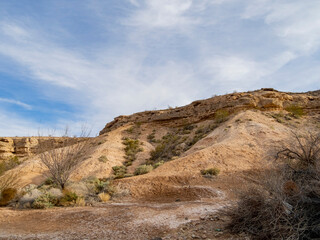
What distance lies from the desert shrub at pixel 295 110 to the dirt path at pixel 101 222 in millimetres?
17901

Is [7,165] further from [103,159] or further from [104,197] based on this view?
[104,197]

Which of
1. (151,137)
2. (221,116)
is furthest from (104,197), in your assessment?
(151,137)

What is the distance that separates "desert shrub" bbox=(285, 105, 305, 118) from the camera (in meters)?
22.5

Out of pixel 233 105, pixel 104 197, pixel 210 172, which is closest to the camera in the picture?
pixel 104 197

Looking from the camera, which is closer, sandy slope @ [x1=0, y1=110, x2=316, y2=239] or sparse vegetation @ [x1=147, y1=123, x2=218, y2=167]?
sandy slope @ [x1=0, y1=110, x2=316, y2=239]

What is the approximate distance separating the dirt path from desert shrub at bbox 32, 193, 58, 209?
21.4 inches

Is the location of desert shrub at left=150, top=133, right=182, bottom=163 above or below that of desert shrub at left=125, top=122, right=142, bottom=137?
below

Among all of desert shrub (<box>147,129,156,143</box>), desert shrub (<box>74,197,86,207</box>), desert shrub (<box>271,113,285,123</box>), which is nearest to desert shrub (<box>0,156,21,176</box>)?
desert shrub (<box>74,197,86,207</box>)

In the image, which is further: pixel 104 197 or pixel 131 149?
pixel 131 149

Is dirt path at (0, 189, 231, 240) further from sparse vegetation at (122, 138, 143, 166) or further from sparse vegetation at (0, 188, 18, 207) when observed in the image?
sparse vegetation at (122, 138, 143, 166)

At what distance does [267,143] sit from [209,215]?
989cm

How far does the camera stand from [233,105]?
79.7 ft

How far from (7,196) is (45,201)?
2.37 meters

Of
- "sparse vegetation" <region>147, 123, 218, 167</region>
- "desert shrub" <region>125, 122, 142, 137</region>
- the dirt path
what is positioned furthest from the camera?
"desert shrub" <region>125, 122, 142, 137</region>
